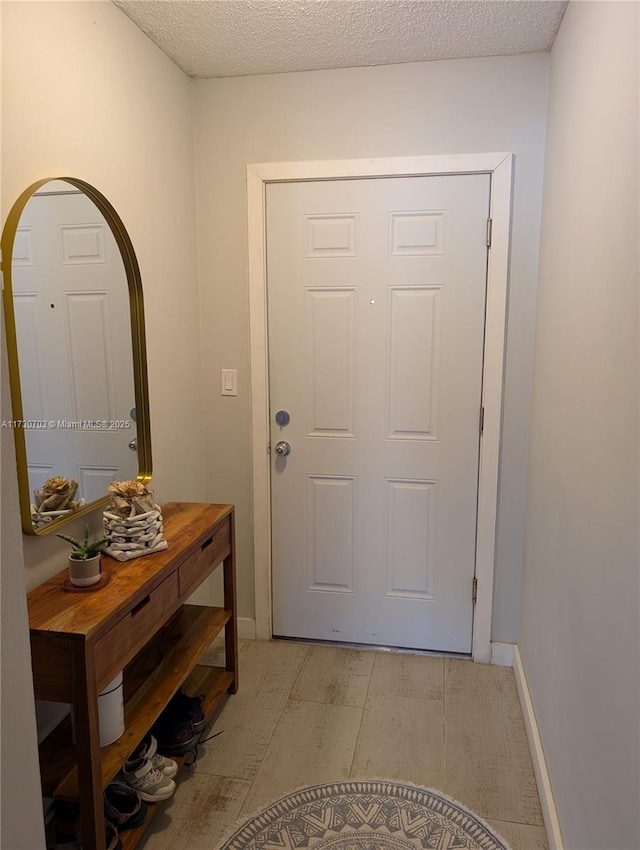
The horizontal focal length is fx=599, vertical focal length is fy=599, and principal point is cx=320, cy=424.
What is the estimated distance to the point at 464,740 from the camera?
82.4 inches

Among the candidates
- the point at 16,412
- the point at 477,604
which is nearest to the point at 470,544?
the point at 477,604

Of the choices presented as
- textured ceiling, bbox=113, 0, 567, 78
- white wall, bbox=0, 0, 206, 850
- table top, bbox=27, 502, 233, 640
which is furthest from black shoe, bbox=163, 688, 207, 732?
textured ceiling, bbox=113, 0, 567, 78

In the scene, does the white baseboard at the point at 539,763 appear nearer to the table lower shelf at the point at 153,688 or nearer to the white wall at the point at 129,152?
the table lower shelf at the point at 153,688

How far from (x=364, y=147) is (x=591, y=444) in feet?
5.16

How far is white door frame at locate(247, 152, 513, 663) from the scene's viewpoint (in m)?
2.31

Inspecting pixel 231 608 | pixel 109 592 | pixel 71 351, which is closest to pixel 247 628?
pixel 231 608

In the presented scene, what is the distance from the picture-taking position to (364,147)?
93.4 inches

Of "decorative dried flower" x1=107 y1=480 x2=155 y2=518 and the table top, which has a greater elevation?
"decorative dried flower" x1=107 y1=480 x2=155 y2=518

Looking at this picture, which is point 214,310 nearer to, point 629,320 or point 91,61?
point 91,61

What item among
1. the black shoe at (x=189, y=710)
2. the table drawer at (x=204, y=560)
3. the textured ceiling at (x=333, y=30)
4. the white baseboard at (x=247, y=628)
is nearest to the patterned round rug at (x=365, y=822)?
the black shoe at (x=189, y=710)

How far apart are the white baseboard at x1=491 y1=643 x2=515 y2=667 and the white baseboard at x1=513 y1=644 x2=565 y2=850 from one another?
0.05 meters

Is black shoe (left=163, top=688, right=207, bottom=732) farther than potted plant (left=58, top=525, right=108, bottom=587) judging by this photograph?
Yes

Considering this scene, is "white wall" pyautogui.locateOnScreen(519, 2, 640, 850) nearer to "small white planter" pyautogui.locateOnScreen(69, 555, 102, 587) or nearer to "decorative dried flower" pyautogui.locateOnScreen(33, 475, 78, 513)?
"small white planter" pyautogui.locateOnScreen(69, 555, 102, 587)

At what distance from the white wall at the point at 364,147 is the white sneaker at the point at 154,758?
1.14 m
